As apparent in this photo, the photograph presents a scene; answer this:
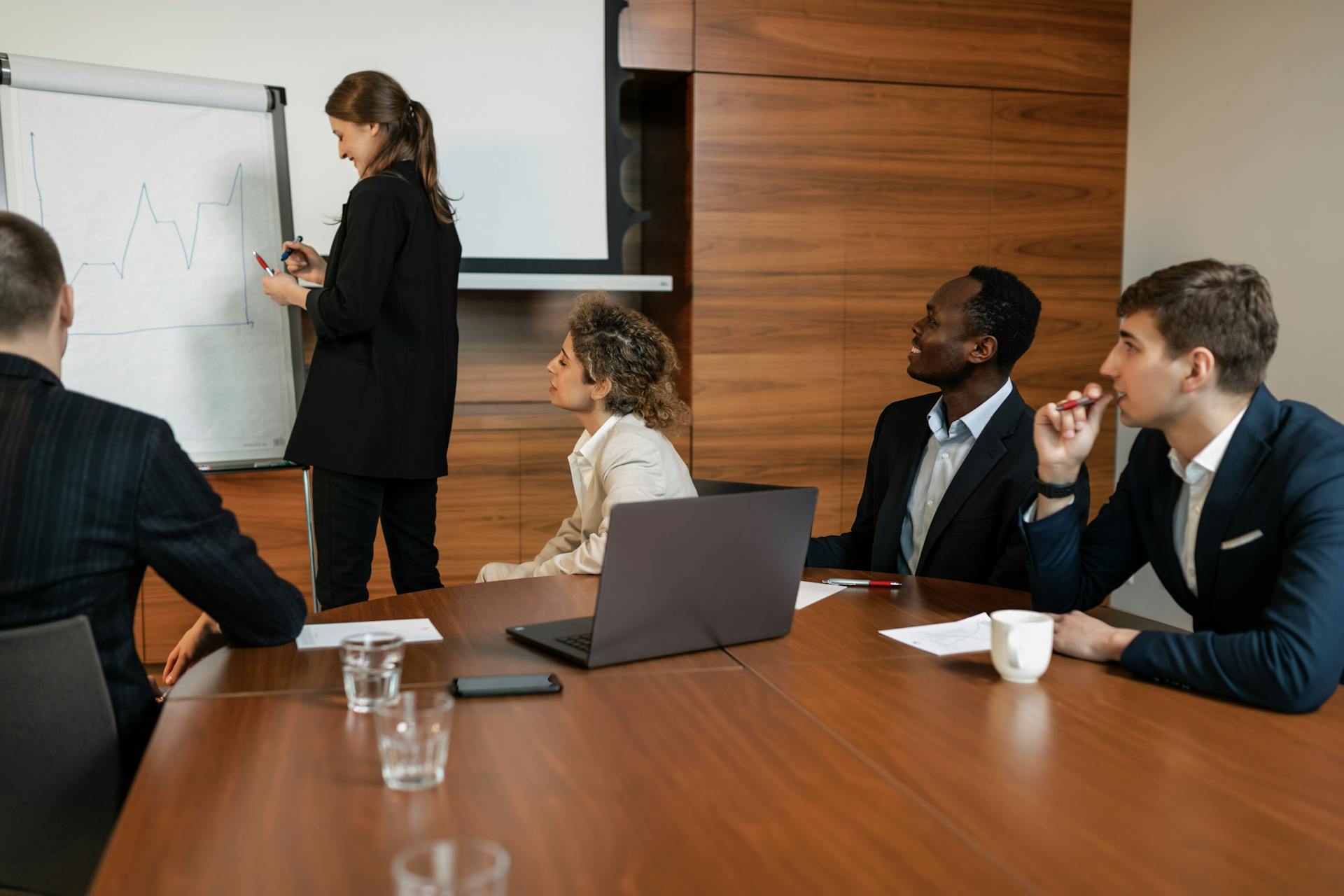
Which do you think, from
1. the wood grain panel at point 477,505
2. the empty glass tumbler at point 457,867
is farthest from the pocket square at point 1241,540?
the wood grain panel at point 477,505

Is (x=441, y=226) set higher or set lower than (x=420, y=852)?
higher

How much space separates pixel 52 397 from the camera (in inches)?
52.8

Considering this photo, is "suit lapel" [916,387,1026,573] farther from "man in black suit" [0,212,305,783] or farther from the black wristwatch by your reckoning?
"man in black suit" [0,212,305,783]

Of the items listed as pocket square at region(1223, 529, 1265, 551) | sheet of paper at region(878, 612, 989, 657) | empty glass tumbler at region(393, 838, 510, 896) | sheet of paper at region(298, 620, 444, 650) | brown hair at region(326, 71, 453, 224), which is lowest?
sheet of paper at region(878, 612, 989, 657)

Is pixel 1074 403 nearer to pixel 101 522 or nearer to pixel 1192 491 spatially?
pixel 1192 491

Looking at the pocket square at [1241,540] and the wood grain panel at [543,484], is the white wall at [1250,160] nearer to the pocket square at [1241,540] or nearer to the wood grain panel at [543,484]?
the wood grain panel at [543,484]

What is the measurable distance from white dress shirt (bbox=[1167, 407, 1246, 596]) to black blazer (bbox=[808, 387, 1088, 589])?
1.29 ft

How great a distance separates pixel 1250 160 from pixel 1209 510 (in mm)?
2706

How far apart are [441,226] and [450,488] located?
117 centimetres

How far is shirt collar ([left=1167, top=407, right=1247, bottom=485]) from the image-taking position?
1.60 metres

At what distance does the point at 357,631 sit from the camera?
1605mm

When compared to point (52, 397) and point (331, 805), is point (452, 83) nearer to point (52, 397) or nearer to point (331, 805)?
point (52, 397)

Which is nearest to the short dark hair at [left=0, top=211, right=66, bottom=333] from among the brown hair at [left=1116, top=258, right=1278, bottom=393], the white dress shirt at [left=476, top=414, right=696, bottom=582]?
the white dress shirt at [left=476, top=414, right=696, bottom=582]

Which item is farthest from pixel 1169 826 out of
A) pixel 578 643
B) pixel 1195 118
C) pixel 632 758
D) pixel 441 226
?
pixel 1195 118
